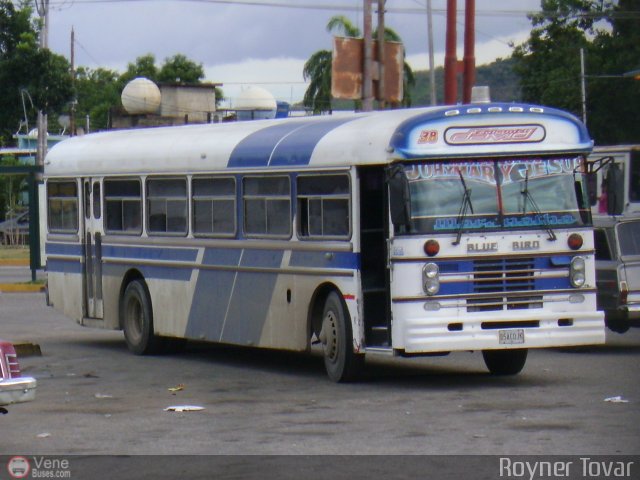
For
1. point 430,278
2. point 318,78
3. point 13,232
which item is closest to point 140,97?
point 318,78

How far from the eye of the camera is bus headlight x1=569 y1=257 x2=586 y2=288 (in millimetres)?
14969

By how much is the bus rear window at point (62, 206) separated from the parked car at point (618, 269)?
7.22m

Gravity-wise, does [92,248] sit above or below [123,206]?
below

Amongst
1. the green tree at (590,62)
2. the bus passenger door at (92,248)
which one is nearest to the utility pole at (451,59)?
the bus passenger door at (92,248)

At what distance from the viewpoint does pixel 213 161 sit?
1781 cm

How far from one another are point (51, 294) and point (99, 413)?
8.72m

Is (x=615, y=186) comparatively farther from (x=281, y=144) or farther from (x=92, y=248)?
(x=92, y=248)

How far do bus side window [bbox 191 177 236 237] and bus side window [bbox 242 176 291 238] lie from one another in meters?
0.32

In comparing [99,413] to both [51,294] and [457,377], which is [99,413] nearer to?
[457,377]

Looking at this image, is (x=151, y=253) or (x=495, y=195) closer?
(x=495, y=195)

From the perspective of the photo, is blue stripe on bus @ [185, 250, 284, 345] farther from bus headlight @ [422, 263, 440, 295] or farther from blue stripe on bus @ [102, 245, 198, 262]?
bus headlight @ [422, 263, 440, 295]

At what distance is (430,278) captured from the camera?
14445mm

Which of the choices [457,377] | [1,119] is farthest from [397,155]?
[1,119]

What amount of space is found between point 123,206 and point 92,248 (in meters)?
0.98
